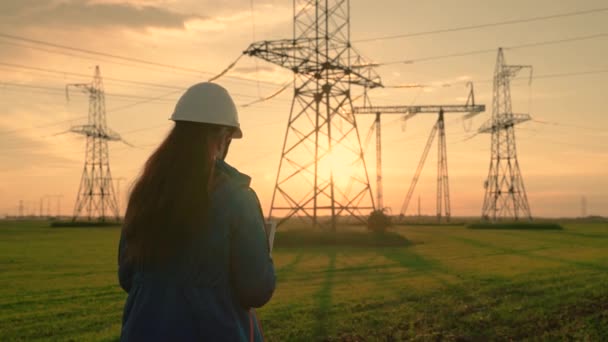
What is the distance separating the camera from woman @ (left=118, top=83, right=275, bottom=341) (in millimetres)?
2719

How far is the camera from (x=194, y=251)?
2730 millimetres

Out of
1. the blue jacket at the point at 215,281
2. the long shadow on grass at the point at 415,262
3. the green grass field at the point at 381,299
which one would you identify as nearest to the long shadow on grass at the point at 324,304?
the green grass field at the point at 381,299

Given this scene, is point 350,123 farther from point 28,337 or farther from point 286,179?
point 28,337

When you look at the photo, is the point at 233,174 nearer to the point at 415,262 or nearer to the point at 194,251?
the point at 194,251

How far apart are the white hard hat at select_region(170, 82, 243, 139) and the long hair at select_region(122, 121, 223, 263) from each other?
0.04m

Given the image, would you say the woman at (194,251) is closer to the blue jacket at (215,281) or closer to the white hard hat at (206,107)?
the blue jacket at (215,281)

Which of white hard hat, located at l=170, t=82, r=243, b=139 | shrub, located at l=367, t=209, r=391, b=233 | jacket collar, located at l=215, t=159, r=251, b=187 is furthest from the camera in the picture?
shrub, located at l=367, t=209, r=391, b=233

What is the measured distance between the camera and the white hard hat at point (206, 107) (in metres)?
2.92

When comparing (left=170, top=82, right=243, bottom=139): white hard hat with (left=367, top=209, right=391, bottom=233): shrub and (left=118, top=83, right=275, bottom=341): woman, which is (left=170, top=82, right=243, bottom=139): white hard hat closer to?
(left=118, top=83, right=275, bottom=341): woman

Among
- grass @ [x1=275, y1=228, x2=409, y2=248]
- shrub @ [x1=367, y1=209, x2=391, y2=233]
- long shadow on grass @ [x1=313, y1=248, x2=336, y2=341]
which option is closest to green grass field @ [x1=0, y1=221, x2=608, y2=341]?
long shadow on grass @ [x1=313, y1=248, x2=336, y2=341]

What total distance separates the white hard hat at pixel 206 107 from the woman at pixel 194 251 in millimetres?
114

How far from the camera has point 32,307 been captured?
13.2 meters

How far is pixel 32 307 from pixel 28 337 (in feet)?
11.1

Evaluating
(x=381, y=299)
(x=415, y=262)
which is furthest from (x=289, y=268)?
(x=381, y=299)
